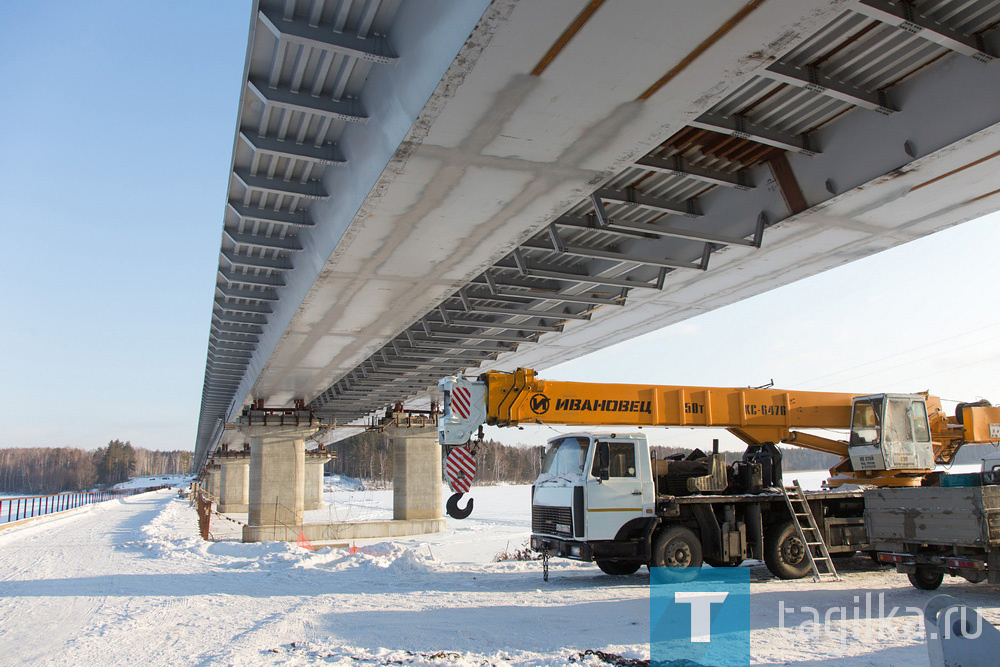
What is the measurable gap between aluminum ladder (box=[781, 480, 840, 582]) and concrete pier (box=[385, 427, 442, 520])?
21.3 meters

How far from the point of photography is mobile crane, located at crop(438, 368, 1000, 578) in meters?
11.1

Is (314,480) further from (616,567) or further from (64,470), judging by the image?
(64,470)

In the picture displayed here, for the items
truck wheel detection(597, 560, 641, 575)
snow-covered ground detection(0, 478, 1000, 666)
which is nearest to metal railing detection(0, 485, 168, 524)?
snow-covered ground detection(0, 478, 1000, 666)

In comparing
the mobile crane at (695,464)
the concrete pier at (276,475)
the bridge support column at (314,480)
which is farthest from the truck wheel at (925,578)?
the bridge support column at (314,480)

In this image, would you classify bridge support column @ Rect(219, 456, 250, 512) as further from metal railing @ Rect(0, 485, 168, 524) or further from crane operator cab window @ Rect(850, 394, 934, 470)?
crane operator cab window @ Rect(850, 394, 934, 470)

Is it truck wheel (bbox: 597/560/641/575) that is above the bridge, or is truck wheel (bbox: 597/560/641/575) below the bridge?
below

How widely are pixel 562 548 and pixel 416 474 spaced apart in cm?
2161

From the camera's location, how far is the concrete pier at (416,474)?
32000 mm

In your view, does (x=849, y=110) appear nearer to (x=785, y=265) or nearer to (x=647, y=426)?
(x=785, y=265)

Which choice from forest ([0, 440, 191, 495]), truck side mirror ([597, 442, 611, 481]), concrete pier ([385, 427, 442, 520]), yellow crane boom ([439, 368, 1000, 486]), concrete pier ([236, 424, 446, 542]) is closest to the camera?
yellow crane boom ([439, 368, 1000, 486])

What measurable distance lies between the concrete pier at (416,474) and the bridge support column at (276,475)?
18.2 feet

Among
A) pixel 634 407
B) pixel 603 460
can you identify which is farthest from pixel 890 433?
pixel 603 460

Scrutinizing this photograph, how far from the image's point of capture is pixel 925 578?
10.1 metres

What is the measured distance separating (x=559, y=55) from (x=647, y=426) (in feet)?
25.0
